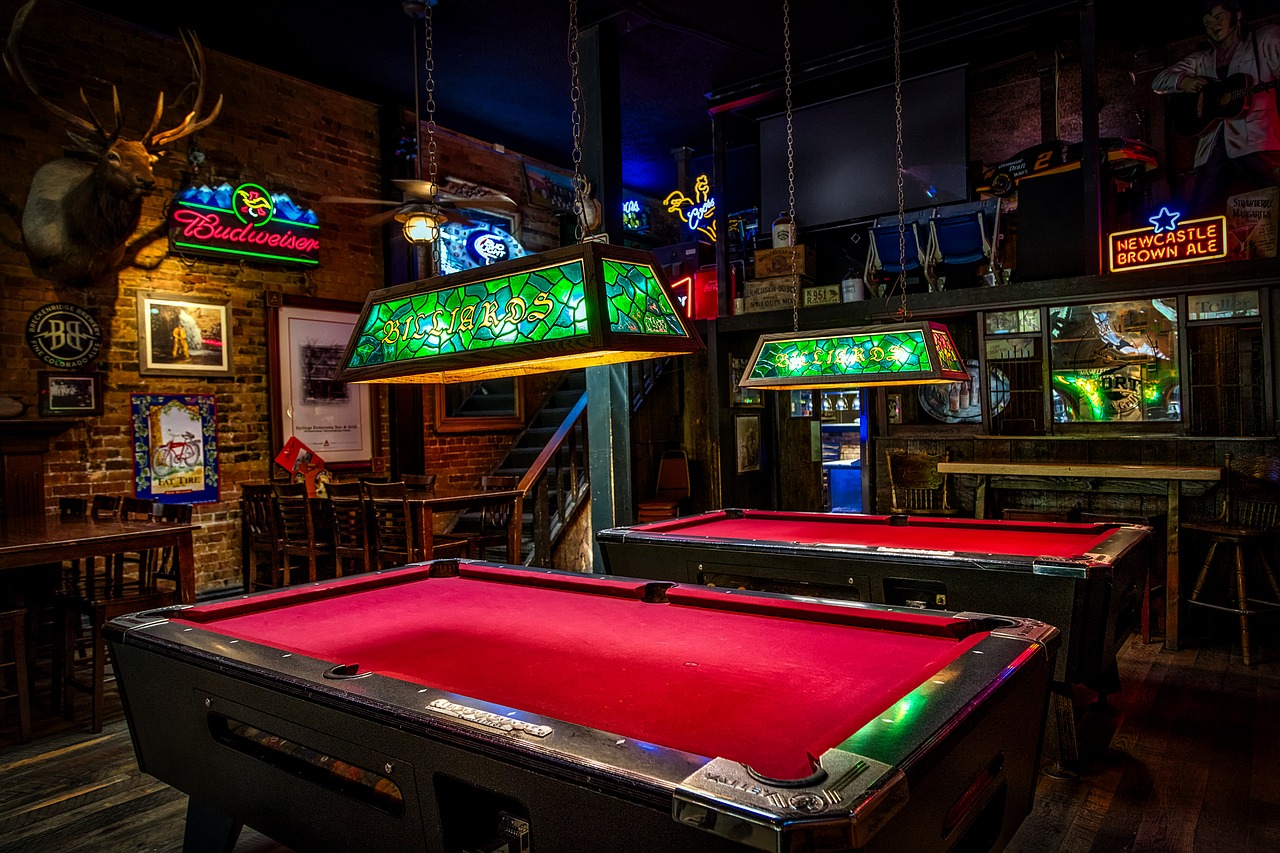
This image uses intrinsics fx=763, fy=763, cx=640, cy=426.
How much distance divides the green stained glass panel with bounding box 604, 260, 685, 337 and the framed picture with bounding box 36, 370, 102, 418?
5.39m

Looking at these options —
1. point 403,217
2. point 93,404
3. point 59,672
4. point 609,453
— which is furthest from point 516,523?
point 93,404

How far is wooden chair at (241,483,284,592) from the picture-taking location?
566 cm

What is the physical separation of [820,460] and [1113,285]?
145 inches

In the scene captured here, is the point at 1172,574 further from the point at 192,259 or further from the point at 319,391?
the point at 192,259

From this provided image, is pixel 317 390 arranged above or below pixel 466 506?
above

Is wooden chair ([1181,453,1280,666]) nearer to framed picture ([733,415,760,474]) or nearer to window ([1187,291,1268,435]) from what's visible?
window ([1187,291,1268,435])

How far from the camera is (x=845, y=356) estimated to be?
3.56m

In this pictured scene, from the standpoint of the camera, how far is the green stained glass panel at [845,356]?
11.3 ft

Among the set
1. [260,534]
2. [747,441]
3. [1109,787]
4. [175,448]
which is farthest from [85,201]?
[1109,787]

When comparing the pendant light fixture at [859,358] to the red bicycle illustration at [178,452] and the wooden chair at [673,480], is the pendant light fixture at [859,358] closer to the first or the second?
the wooden chair at [673,480]

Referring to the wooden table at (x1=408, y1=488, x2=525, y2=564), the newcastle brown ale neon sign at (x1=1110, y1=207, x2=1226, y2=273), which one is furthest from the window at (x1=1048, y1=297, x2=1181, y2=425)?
the wooden table at (x1=408, y1=488, x2=525, y2=564)

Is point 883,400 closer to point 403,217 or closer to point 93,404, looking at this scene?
point 403,217

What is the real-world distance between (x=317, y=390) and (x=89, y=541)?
3.50 metres

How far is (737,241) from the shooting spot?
32.7 feet
